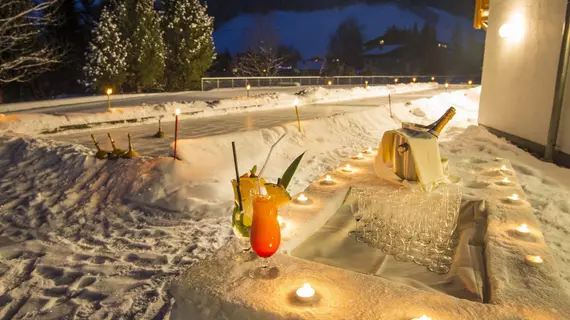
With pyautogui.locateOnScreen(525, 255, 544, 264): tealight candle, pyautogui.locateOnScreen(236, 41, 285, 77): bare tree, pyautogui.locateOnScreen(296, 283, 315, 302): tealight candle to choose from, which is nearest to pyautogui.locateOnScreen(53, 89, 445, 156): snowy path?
pyautogui.locateOnScreen(296, 283, 315, 302): tealight candle

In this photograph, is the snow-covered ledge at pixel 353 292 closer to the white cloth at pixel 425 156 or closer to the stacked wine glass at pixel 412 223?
the stacked wine glass at pixel 412 223

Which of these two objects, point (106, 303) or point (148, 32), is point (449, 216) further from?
point (148, 32)

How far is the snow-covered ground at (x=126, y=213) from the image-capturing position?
3494 millimetres

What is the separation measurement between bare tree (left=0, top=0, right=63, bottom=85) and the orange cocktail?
596 inches

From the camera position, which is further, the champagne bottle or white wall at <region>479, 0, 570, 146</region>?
white wall at <region>479, 0, 570, 146</region>


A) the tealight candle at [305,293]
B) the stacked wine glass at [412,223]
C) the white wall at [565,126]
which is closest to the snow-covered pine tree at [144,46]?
the white wall at [565,126]

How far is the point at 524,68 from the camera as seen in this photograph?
7922 millimetres

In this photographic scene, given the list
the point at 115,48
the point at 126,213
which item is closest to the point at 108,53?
the point at 115,48

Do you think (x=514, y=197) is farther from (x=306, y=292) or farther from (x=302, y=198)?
(x=306, y=292)

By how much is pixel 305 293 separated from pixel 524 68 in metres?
7.96

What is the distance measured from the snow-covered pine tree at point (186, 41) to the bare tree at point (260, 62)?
1941 centimetres

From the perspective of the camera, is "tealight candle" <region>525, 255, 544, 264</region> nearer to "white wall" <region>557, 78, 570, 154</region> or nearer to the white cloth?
the white cloth

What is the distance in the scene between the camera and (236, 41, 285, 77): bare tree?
45.8 metres

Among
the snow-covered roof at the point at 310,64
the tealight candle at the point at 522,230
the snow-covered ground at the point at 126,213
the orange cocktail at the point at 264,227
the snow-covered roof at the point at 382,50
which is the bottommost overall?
the snow-covered ground at the point at 126,213
